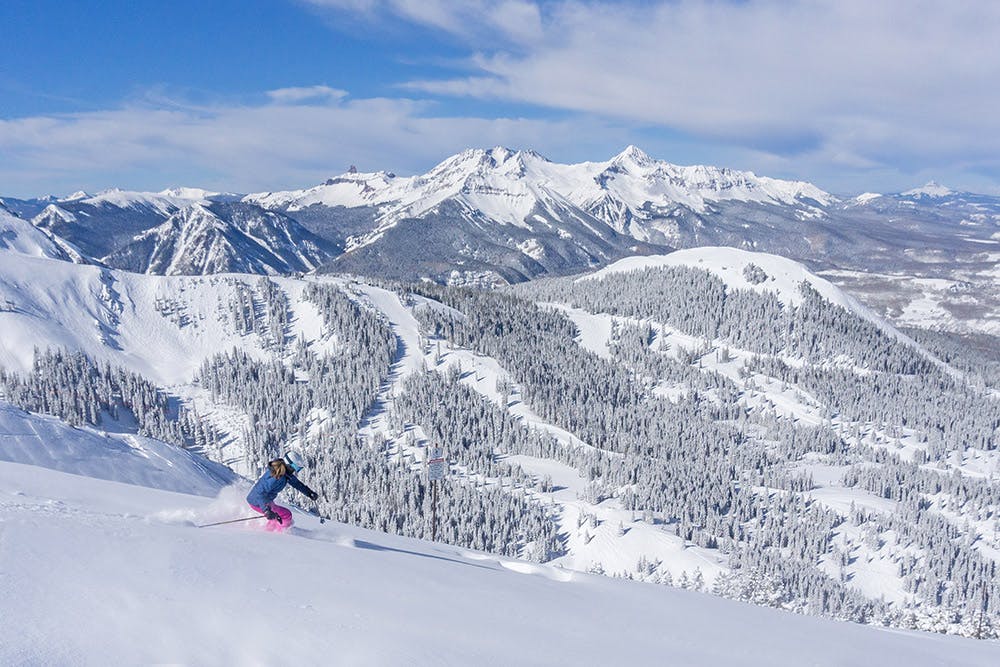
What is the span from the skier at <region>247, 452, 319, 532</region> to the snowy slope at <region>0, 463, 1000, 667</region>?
3.24 ft

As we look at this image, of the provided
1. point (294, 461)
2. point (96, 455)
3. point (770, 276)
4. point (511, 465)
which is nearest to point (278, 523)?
point (294, 461)

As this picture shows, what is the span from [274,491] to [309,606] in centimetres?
680

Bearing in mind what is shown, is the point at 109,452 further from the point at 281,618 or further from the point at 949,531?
the point at 949,531

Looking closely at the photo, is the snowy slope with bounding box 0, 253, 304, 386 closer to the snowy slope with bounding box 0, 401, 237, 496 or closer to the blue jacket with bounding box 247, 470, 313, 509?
the snowy slope with bounding box 0, 401, 237, 496

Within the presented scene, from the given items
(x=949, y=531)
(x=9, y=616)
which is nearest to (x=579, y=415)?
(x=949, y=531)

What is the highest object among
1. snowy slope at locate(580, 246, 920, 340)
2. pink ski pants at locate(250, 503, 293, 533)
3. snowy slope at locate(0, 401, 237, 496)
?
snowy slope at locate(580, 246, 920, 340)

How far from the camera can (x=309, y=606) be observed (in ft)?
32.1

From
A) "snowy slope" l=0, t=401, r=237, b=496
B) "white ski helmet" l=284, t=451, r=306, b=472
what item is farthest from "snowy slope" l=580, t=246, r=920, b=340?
"white ski helmet" l=284, t=451, r=306, b=472

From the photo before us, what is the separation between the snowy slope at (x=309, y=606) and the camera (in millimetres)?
7879

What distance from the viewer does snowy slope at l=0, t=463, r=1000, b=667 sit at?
25.8ft

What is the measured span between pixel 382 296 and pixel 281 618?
129 metres

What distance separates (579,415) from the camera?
10312cm

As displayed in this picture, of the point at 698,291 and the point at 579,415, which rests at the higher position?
the point at 698,291

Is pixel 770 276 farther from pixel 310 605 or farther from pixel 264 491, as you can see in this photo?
pixel 310 605
